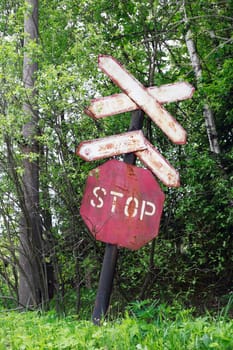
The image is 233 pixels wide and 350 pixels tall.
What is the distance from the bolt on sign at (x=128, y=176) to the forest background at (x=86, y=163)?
670 mm

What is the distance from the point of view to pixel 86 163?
4.73 meters

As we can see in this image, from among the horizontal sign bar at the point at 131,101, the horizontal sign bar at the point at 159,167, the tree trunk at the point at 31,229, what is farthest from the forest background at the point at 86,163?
the horizontal sign bar at the point at 159,167

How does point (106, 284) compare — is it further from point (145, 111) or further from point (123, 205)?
point (145, 111)

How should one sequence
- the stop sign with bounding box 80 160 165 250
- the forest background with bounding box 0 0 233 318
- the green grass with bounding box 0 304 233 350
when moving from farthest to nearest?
the forest background with bounding box 0 0 233 318 → the stop sign with bounding box 80 160 165 250 → the green grass with bounding box 0 304 233 350

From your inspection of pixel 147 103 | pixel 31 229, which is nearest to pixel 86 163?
pixel 31 229

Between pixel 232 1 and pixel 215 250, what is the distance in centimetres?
328

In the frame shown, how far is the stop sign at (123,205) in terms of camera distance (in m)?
3.39

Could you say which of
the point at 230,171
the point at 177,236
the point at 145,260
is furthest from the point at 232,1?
the point at 145,260

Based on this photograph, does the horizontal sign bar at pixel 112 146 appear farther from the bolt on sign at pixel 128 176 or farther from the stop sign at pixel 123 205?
the stop sign at pixel 123 205

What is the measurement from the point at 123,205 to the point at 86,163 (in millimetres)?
1420

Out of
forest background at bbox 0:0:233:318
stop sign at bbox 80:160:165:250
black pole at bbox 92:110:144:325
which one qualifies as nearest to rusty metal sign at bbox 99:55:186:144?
stop sign at bbox 80:160:165:250

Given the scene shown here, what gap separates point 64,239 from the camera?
4.84 metres

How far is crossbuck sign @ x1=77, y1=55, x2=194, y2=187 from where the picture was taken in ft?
11.8

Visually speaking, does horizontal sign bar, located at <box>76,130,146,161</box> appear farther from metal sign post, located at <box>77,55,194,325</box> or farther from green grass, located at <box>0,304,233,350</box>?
green grass, located at <box>0,304,233,350</box>
